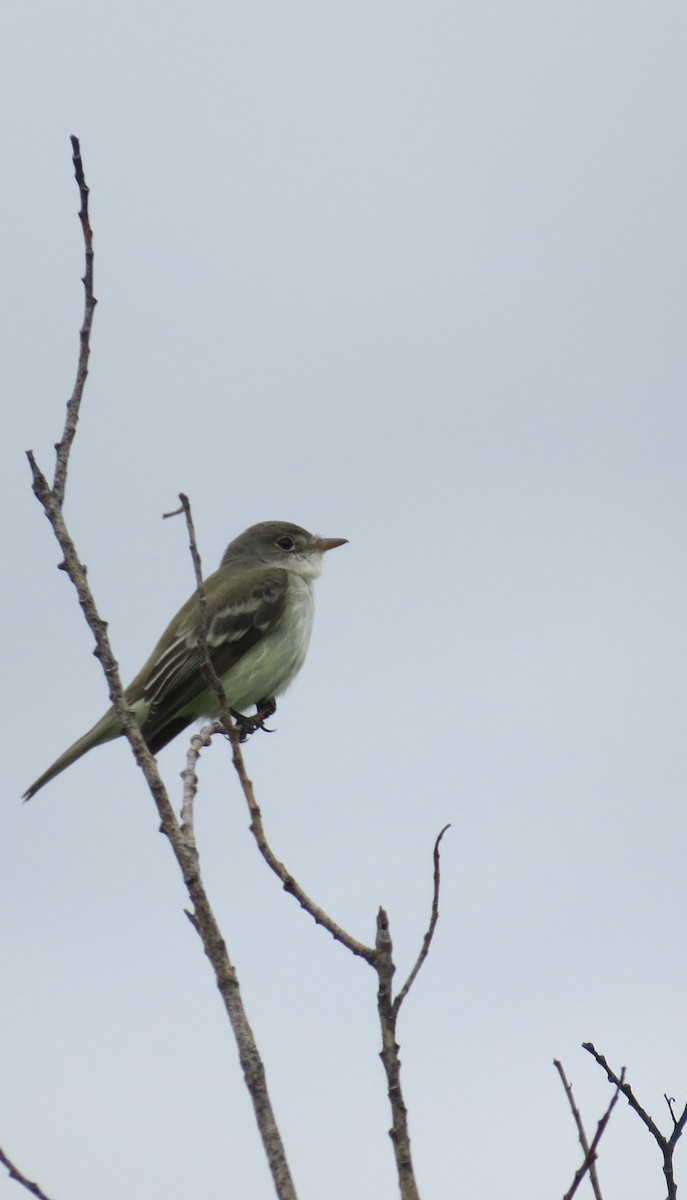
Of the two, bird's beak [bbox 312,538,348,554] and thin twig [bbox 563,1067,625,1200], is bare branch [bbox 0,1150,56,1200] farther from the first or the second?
bird's beak [bbox 312,538,348,554]

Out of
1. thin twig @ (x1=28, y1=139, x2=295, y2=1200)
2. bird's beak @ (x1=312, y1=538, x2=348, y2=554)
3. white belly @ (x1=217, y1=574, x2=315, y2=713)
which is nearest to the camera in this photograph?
thin twig @ (x1=28, y1=139, x2=295, y2=1200)

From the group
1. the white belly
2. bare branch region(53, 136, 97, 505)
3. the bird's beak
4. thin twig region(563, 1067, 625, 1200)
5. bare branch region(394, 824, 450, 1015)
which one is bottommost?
thin twig region(563, 1067, 625, 1200)

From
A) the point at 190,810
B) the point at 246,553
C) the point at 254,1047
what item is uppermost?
the point at 246,553

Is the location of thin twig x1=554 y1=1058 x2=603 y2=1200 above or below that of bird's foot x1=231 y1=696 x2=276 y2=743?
below

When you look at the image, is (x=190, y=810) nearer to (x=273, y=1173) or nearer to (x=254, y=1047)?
(x=254, y=1047)

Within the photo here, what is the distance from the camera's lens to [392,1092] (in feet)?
10.9

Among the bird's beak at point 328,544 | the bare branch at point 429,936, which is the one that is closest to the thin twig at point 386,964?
the bare branch at point 429,936

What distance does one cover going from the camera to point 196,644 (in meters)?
11.3

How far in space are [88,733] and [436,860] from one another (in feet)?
21.9

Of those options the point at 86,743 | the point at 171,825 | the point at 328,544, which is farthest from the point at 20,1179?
the point at 328,544

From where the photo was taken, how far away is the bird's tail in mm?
10523

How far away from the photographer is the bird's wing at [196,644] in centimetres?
1105

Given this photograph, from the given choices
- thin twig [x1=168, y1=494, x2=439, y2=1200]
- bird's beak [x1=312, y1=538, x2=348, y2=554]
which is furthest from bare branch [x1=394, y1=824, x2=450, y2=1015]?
bird's beak [x1=312, y1=538, x2=348, y2=554]

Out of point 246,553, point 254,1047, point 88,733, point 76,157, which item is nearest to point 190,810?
point 254,1047
